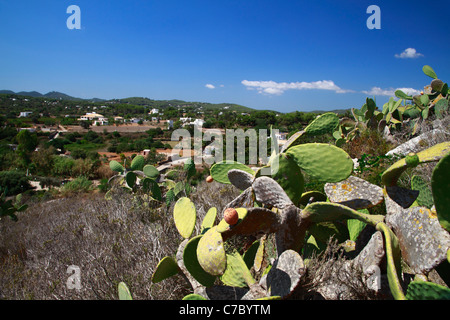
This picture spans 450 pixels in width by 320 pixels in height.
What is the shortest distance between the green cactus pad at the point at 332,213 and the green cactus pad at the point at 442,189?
0.26 meters

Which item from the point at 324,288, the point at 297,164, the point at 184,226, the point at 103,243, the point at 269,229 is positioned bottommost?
the point at 103,243

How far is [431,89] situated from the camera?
18.6 ft

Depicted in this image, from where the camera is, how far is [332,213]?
1.31 metres

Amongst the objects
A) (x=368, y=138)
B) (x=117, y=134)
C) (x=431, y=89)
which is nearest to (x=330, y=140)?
(x=368, y=138)

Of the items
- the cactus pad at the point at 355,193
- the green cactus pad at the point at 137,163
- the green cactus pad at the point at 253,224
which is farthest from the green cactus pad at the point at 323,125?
the green cactus pad at the point at 137,163

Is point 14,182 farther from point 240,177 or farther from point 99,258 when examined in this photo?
point 240,177

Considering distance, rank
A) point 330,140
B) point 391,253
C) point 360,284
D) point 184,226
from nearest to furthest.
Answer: point 391,253 → point 360,284 → point 184,226 → point 330,140

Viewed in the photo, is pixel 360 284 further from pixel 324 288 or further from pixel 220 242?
pixel 220 242

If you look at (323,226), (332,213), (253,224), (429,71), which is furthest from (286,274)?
(429,71)

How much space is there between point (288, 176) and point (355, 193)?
15.1 inches

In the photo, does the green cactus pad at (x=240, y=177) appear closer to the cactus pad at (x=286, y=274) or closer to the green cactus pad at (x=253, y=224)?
the green cactus pad at (x=253, y=224)

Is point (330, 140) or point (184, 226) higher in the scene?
point (330, 140)

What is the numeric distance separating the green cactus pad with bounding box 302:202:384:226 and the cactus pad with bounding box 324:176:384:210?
5.3 inches

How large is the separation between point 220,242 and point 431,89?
666 cm
